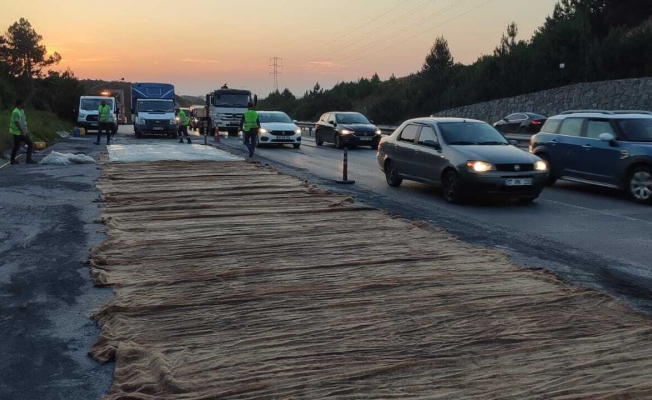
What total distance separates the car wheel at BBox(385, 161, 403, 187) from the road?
0.60 feet

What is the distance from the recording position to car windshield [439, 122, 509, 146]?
13227mm

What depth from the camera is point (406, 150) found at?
1438 cm

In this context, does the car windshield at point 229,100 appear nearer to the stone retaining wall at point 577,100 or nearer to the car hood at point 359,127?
the car hood at point 359,127

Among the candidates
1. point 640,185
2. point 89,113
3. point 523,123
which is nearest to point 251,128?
point 640,185

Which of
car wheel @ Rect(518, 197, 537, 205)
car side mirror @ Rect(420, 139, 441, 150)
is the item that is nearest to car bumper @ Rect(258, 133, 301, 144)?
car side mirror @ Rect(420, 139, 441, 150)

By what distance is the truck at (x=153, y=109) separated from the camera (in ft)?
117

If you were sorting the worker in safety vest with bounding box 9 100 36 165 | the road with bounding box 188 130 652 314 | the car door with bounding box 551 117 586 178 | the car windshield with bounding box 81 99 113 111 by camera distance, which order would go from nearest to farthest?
the road with bounding box 188 130 652 314 < the car door with bounding box 551 117 586 178 < the worker in safety vest with bounding box 9 100 36 165 < the car windshield with bounding box 81 99 113 111

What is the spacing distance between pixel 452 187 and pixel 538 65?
3787 centimetres

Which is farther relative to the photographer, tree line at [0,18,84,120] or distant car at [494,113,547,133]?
tree line at [0,18,84,120]

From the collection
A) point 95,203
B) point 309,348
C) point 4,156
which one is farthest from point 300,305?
point 4,156

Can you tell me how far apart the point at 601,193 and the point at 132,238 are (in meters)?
10.1

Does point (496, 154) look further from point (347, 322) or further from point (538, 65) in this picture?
point (538, 65)

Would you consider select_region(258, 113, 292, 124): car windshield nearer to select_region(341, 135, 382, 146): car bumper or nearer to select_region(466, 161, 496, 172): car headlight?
select_region(341, 135, 382, 146): car bumper

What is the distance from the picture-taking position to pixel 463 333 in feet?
16.1
